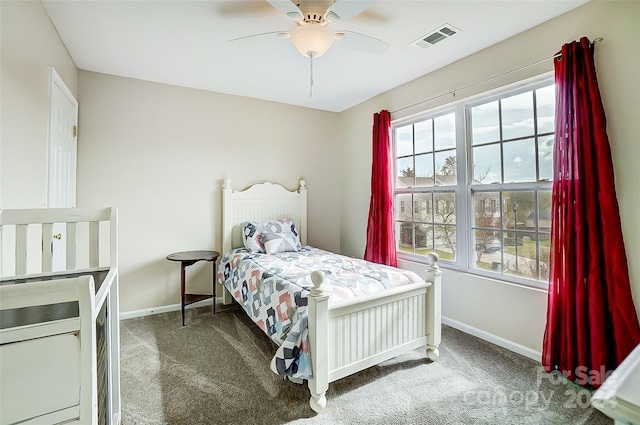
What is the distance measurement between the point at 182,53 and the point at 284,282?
2.15 metres

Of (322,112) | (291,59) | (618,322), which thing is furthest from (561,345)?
(322,112)

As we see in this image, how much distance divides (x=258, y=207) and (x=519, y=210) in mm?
2712

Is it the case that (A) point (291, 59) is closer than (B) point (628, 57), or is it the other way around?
(B) point (628, 57)

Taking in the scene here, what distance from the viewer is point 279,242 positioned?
10.7 feet

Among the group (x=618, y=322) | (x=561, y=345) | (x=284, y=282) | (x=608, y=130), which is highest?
(x=608, y=130)

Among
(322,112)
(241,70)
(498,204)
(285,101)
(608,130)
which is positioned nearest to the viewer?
(608,130)

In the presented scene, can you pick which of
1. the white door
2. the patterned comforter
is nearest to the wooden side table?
the patterned comforter

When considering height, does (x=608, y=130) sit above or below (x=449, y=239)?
above

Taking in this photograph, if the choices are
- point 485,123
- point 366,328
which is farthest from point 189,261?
point 485,123

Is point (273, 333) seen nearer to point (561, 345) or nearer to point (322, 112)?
point (561, 345)

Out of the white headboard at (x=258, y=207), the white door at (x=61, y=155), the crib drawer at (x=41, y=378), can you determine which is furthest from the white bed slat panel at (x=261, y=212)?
the crib drawer at (x=41, y=378)

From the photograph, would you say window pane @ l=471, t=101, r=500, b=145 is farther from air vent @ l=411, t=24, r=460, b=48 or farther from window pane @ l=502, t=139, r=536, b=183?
air vent @ l=411, t=24, r=460, b=48

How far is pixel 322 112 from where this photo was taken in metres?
4.23

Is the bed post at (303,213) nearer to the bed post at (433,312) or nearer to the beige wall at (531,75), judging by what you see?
the beige wall at (531,75)
